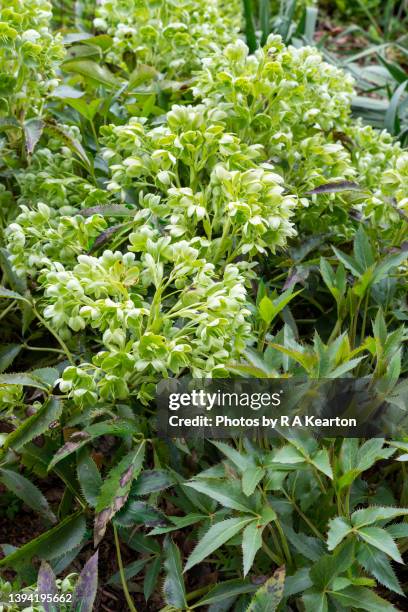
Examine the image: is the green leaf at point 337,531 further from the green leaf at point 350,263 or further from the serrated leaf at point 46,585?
the green leaf at point 350,263

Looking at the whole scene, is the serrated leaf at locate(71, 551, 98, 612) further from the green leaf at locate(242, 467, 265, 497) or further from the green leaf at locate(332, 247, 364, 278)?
the green leaf at locate(332, 247, 364, 278)

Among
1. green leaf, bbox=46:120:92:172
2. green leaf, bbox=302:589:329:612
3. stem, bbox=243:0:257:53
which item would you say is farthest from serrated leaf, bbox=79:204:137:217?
stem, bbox=243:0:257:53

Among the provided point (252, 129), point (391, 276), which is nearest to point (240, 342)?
point (391, 276)

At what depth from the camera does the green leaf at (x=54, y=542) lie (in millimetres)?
1234

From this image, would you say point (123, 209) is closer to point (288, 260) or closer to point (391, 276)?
point (288, 260)

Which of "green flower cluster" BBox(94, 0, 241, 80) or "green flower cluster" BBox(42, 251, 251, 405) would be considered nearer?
"green flower cluster" BBox(42, 251, 251, 405)

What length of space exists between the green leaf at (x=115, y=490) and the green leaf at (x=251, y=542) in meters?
0.21

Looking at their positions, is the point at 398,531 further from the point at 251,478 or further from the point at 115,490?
the point at 115,490

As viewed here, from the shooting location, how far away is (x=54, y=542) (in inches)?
49.7

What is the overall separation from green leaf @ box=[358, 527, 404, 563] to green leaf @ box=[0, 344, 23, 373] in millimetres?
801

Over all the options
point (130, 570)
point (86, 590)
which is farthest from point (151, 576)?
Answer: point (86, 590)

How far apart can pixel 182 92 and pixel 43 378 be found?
2.97ft

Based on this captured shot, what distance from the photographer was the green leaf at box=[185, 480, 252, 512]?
114 cm

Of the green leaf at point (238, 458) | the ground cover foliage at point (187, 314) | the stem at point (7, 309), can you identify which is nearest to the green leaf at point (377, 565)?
the ground cover foliage at point (187, 314)
